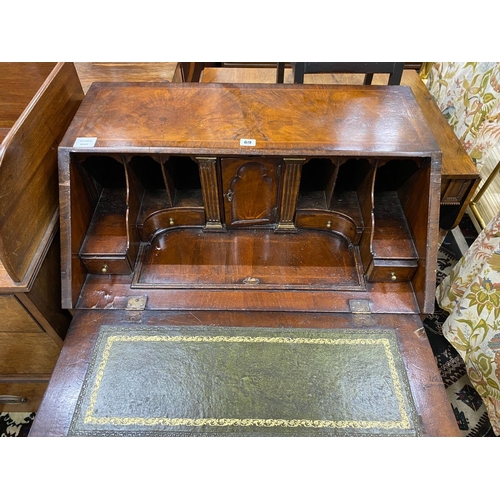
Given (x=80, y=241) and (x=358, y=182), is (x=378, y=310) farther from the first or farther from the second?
(x=80, y=241)

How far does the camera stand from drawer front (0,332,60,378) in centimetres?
128

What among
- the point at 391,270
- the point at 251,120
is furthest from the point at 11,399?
the point at 391,270

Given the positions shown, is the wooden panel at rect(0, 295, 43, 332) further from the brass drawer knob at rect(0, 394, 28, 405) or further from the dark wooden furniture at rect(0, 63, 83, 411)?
the brass drawer knob at rect(0, 394, 28, 405)

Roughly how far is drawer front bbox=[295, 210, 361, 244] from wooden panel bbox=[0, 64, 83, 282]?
0.81m

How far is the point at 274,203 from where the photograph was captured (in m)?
1.34

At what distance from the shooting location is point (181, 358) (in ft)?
3.68

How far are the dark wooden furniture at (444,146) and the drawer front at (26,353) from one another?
1.38 meters

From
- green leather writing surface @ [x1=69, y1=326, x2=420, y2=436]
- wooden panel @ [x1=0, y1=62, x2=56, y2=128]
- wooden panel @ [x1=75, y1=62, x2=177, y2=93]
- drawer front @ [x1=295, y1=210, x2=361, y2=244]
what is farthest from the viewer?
wooden panel @ [x1=75, y1=62, x2=177, y2=93]

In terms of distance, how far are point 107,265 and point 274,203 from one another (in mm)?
585

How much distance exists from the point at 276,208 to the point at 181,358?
1.91ft

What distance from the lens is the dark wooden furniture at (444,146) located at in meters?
1.50

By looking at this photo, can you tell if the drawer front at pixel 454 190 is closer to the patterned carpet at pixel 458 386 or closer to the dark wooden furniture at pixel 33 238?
the patterned carpet at pixel 458 386

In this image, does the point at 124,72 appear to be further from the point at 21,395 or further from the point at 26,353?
the point at 21,395

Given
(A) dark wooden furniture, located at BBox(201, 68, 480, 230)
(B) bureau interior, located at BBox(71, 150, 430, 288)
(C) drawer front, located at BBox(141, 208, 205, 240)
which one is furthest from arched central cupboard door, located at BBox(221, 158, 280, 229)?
(A) dark wooden furniture, located at BBox(201, 68, 480, 230)
